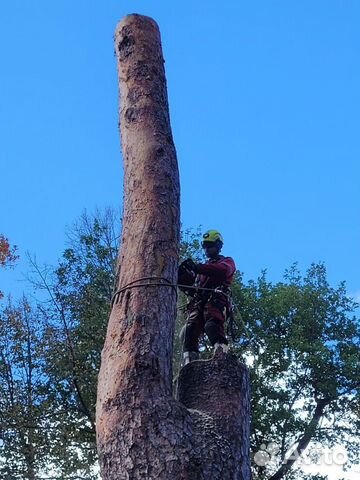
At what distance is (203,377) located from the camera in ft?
12.3

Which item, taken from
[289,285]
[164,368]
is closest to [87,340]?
[289,285]

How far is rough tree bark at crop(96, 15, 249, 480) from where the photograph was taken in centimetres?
317

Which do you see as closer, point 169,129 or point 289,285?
point 169,129

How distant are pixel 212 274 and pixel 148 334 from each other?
5.72 ft

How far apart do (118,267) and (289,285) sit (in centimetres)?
1261

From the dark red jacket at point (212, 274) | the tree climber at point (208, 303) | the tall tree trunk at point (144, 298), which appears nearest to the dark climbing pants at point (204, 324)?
the tree climber at point (208, 303)

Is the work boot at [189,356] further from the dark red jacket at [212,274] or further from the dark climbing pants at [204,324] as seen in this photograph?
the dark red jacket at [212,274]

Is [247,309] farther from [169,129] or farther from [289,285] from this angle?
[169,129]

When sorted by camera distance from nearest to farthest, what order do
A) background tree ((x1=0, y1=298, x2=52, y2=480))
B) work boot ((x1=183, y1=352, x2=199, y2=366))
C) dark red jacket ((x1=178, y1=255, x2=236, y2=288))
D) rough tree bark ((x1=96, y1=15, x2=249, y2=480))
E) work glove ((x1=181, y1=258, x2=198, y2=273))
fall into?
rough tree bark ((x1=96, y1=15, x2=249, y2=480)) < work glove ((x1=181, y1=258, x2=198, y2=273)) < dark red jacket ((x1=178, y1=255, x2=236, y2=288)) < work boot ((x1=183, y1=352, x2=199, y2=366)) < background tree ((x1=0, y1=298, x2=52, y2=480))

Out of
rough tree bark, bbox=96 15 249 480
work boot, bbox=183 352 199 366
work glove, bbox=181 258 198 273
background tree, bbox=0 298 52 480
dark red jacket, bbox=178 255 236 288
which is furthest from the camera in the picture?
background tree, bbox=0 298 52 480

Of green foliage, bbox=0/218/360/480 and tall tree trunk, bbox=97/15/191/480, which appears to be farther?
green foliage, bbox=0/218/360/480

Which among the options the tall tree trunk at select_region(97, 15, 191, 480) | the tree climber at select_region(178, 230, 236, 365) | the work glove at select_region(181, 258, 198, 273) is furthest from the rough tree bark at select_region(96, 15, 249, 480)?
the tree climber at select_region(178, 230, 236, 365)

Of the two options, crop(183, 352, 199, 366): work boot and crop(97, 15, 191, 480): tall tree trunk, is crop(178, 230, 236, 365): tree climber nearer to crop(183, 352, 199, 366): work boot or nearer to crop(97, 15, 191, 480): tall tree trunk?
crop(183, 352, 199, 366): work boot

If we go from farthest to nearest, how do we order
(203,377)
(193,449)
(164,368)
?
(203,377) < (164,368) < (193,449)
